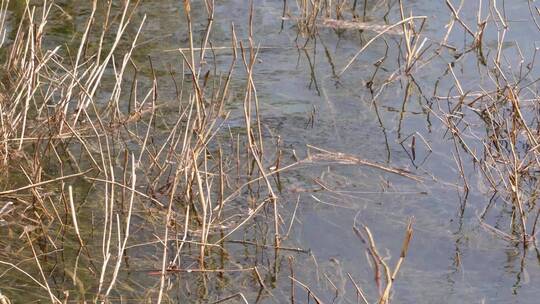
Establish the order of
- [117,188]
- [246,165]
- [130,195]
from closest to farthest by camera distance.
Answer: [130,195] → [117,188] → [246,165]

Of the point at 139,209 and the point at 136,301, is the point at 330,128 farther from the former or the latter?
the point at 136,301

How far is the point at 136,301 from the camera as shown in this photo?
3.82 m

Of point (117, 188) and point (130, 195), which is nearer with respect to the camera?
point (130, 195)

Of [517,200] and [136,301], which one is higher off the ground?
[517,200]

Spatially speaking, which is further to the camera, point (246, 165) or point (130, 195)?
→ point (246, 165)

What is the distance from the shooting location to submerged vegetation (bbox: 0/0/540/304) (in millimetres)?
3943

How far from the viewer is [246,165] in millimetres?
4840

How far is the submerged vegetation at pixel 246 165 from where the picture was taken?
394 cm

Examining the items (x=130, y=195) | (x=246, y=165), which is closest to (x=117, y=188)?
(x=130, y=195)

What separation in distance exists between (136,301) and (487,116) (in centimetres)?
217

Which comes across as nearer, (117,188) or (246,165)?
(117,188)

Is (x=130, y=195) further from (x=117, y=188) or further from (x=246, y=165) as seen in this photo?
(x=246, y=165)

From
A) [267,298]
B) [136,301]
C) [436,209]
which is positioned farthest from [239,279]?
[436,209]

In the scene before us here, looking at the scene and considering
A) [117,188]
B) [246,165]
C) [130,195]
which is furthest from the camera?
[246,165]
